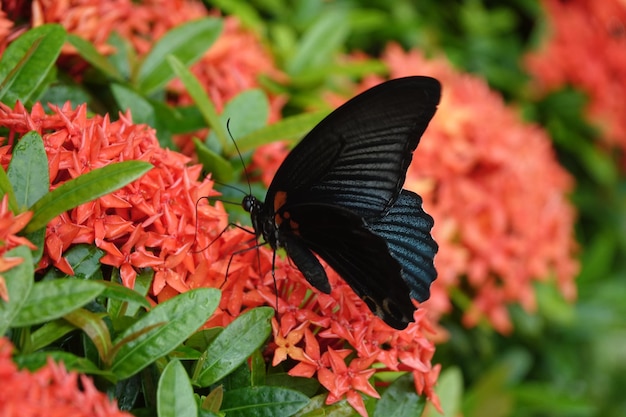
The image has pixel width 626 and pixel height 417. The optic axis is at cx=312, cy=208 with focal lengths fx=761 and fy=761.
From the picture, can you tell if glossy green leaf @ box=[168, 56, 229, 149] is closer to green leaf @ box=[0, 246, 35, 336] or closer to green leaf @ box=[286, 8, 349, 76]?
green leaf @ box=[0, 246, 35, 336]

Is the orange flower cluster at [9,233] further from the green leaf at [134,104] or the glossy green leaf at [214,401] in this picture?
the green leaf at [134,104]

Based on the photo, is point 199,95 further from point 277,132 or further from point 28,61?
point 28,61

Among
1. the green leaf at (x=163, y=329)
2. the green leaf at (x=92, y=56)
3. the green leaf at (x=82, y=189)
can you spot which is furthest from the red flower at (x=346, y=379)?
the green leaf at (x=92, y=56)

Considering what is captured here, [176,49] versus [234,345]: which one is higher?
[176,49]

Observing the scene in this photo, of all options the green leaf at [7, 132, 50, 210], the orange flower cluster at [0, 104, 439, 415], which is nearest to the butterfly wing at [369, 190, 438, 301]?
the orange flower cluster at [0, 104, 439, 415]

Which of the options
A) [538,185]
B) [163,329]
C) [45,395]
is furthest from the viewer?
[538,185]

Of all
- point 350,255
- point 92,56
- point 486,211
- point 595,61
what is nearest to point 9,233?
point 350,255
